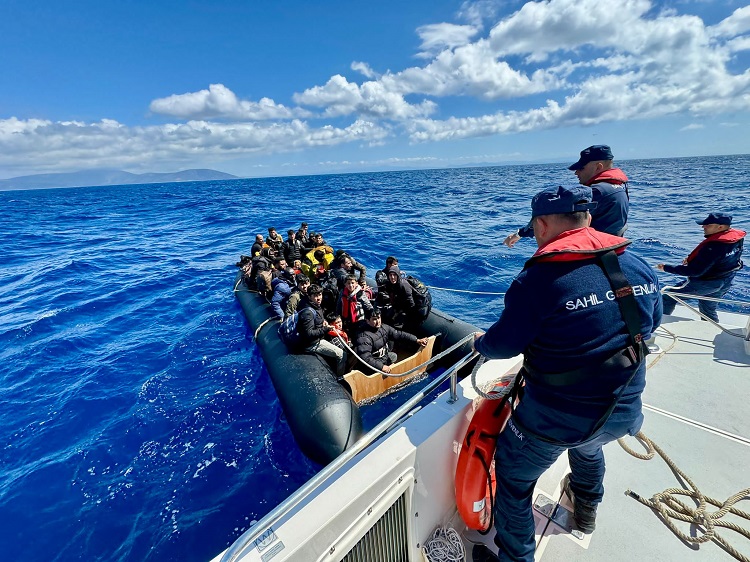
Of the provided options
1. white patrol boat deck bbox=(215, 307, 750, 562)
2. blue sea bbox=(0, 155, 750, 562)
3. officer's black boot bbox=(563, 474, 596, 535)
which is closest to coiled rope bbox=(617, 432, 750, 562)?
white patrol boat deck bbox=(215, 307, 750, 562)

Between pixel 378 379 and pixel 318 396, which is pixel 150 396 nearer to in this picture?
pixel 318 396

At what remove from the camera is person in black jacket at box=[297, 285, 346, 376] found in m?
5.13

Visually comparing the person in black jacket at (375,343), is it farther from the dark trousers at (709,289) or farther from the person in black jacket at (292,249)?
the person in black jacket at (292,249)

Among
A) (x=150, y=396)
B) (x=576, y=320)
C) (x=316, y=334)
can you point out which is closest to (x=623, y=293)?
(x=576, y=320)

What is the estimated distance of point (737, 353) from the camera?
399 cm

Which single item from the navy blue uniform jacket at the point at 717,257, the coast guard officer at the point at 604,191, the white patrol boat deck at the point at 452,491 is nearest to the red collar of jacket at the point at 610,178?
the coast guard officer at the point at 604,191

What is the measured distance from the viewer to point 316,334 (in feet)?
16.9

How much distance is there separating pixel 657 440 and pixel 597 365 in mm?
2156

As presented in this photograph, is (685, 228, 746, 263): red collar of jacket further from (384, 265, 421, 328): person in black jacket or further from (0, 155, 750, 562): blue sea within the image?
(0, 155, 750, 562): blue sea

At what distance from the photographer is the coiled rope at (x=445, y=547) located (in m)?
2.16

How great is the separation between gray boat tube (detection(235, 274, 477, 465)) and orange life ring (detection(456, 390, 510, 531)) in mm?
2140

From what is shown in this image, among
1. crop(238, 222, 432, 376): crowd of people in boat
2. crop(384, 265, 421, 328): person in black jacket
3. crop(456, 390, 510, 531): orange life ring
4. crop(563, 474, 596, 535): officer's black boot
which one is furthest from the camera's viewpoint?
crop(384, 265, 421, 328): person in black jacket

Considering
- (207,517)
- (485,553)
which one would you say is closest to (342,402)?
(207,517)

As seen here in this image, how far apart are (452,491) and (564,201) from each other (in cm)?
196
